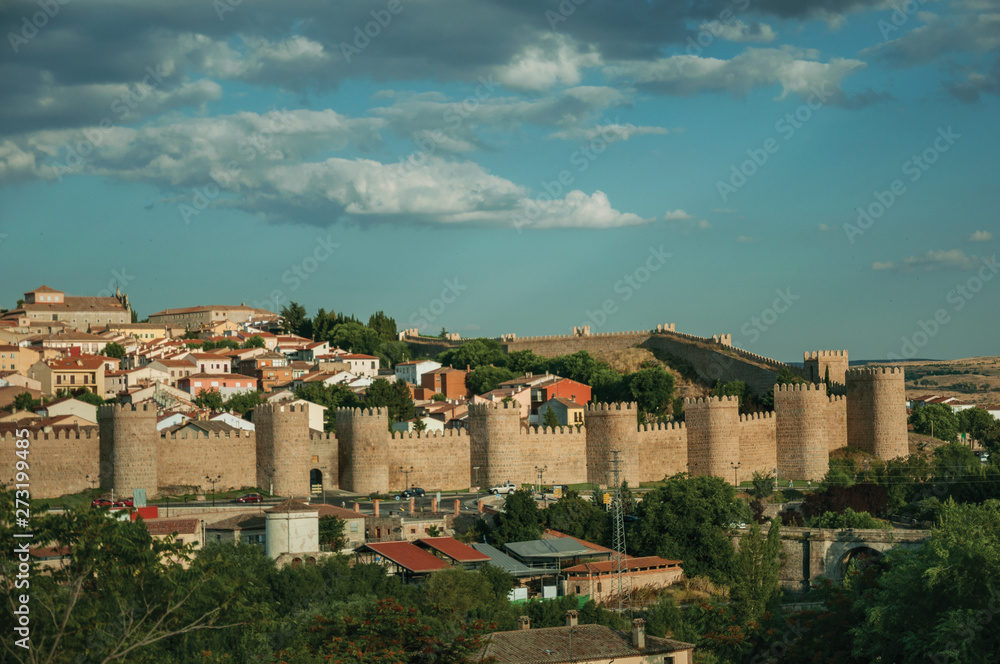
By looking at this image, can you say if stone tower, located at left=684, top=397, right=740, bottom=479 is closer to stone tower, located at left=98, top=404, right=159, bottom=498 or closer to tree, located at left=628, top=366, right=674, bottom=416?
tree, located at left=628, top=366, right=674, bottom=416

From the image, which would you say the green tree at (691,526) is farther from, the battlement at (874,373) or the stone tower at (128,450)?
the stone tower at (128,450)

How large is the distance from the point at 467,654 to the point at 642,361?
168 feet

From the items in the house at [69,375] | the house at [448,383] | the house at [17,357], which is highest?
the house at [17,357]

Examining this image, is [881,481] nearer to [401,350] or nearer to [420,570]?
[420,570]

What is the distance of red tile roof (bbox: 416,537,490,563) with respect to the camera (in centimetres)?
3322

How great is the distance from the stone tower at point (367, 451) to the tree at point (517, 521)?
584cm

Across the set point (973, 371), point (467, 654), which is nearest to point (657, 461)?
point (467, 654)

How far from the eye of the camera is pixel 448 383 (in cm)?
7044

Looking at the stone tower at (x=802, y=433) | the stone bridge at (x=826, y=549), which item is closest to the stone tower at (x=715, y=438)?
the stone tower at (x=802, y=433)

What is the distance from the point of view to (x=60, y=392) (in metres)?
68.8

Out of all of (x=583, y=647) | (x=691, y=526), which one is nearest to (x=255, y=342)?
(x=691, y=526)

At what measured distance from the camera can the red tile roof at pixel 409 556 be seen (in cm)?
3184

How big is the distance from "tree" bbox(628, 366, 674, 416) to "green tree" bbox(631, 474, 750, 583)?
72.6 ft

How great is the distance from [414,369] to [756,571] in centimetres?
4202
